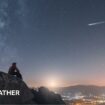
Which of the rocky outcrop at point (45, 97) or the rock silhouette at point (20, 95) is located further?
the rocky outcrop at point (45, 97)

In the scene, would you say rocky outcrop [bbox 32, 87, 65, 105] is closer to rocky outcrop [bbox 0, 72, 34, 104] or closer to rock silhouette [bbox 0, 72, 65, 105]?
rock silhouette [bbox 0, 72, 65, 105]

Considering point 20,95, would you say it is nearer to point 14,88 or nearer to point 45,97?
point 14,88

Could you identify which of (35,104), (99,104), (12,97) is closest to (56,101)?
(35,104)

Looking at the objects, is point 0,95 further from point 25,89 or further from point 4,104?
point 25,89

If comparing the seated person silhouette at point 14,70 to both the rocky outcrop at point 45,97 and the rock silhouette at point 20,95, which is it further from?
the rocky outcrop at point 45,97

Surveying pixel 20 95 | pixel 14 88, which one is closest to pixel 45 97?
pixel 20 95

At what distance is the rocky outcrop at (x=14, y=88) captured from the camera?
2807 cm

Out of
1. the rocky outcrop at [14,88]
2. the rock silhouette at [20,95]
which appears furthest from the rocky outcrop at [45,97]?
the rocky outcrop at [14,88]

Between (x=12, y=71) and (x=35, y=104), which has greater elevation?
(x=12, y=71)

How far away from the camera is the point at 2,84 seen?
28.3m

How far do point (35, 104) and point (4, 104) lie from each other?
12.1 feet

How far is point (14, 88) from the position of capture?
94.9 ft

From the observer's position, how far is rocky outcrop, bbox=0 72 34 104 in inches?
1105

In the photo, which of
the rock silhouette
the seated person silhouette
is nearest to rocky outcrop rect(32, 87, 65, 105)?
the rock silhouette
